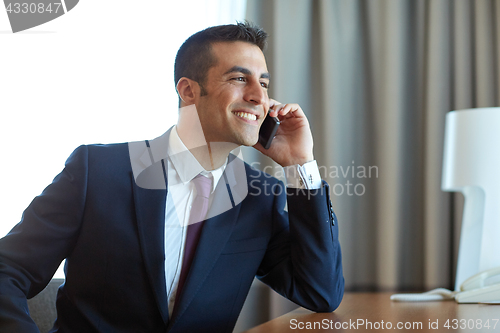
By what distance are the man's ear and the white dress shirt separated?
12cm

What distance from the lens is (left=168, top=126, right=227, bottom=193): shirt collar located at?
1233mm

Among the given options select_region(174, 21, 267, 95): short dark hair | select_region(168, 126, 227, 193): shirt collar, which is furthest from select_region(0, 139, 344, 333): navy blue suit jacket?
select_region(174, 21, 267, 95): short dark hair

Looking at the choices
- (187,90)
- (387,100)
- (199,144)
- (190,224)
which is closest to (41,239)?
(190,224)

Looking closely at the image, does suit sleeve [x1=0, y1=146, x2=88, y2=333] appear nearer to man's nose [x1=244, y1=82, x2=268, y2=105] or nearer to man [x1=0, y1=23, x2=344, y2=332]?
man [x1=0, y1=23, x2=344, y2=332]

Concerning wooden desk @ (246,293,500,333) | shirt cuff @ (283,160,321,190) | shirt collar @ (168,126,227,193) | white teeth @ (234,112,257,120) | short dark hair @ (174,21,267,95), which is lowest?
wooden desk @ (246,293,500,333)

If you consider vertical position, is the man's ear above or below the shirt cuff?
above

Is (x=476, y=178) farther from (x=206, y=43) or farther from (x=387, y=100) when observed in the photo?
(x=206, y=43)

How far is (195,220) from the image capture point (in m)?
1.19

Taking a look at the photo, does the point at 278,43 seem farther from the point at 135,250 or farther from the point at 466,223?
the point at 135,250

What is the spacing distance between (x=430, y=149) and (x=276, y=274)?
3.42ft

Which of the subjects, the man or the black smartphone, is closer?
the man

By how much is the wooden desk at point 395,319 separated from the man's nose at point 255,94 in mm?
670

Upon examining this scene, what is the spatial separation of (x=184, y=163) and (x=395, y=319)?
77cm

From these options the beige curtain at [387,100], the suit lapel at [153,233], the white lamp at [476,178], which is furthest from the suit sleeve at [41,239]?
the white lamp at [476,178]
